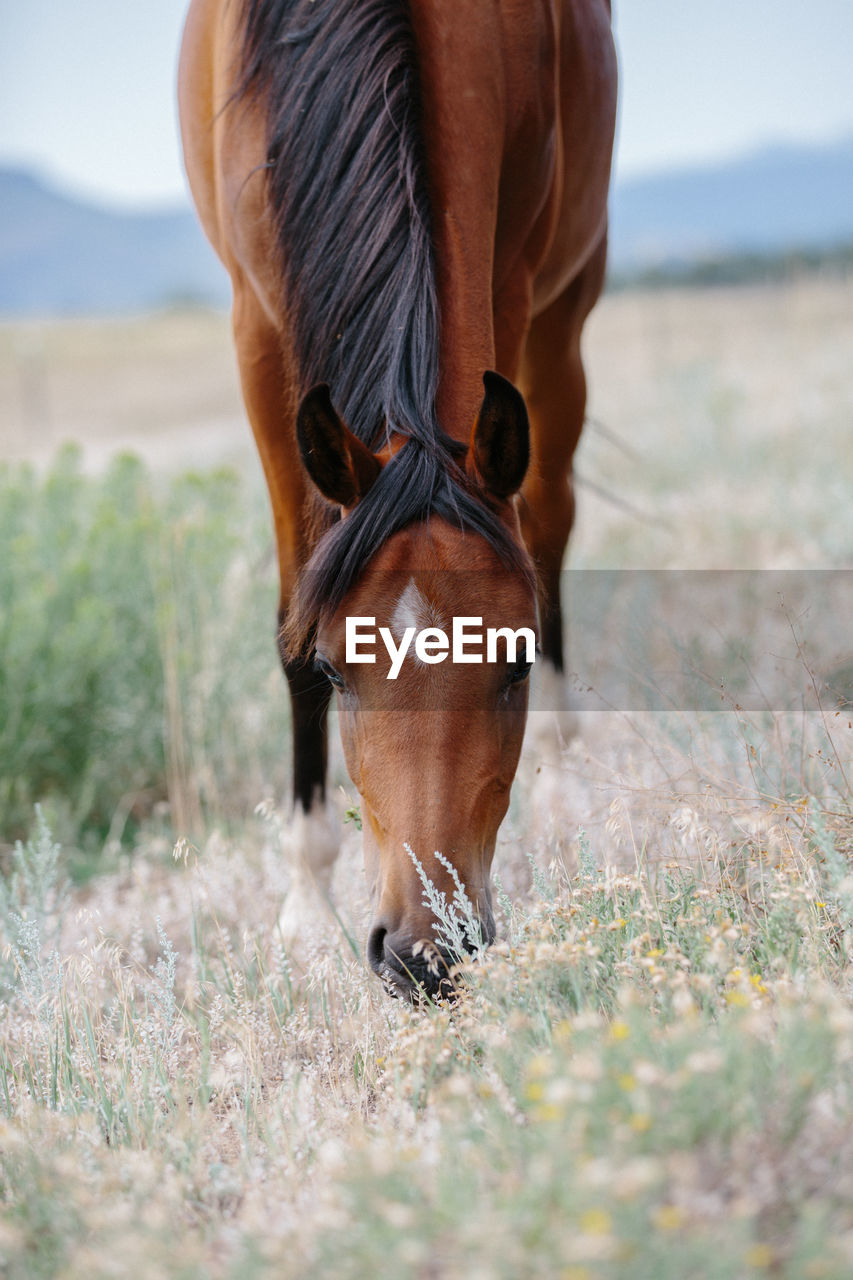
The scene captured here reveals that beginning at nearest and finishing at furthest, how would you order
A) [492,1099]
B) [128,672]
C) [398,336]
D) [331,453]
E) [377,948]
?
[492,1099], [377,948], [331,453], [398,336], [128,672]

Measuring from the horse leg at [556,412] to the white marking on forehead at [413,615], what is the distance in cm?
187

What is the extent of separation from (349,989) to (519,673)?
0.79m

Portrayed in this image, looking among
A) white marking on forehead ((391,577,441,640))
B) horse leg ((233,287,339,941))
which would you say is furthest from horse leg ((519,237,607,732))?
white marking on forehead ((391,577,441,640))

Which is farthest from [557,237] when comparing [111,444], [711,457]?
[111,444]

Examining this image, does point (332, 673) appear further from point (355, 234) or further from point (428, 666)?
point (355, 234)

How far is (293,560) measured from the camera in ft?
9.82

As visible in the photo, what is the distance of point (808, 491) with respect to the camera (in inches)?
254

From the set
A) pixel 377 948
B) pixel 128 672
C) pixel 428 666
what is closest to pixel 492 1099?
pixel 377 948

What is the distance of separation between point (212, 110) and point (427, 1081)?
2.58 meters

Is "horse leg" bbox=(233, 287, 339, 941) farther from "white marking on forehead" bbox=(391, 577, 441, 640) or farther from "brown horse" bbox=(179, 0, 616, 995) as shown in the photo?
"white marking on forehead" bbox=(391, 577, 441, 640)

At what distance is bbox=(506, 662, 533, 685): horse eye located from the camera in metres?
2.00

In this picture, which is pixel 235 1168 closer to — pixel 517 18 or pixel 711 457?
pixel 517 18

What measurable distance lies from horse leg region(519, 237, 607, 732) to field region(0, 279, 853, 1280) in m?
0.42

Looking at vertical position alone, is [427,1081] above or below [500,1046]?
below
